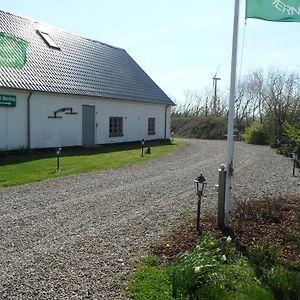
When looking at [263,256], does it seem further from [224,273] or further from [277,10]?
[277,10]

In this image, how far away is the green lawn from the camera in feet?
39.8

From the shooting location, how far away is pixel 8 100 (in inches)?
679

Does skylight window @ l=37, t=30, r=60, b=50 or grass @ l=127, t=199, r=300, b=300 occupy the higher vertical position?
skylight window @ l=37, t=30, r=60, b=50

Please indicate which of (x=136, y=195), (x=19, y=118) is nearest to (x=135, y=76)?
(x=19, y=118)

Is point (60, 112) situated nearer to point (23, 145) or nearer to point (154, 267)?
point (23, 145)

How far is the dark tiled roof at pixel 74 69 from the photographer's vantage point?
63.3ft

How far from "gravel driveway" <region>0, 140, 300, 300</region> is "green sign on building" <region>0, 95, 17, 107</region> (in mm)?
6411

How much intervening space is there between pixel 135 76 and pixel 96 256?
24495 mm

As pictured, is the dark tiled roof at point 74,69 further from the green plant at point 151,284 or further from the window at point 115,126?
the green plant at point 151,284

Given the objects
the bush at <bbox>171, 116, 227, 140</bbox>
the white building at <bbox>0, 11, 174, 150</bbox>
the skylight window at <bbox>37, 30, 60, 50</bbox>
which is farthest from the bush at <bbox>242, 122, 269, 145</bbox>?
the skylight window at <bbox>37, 30, 60, 50</bbox>

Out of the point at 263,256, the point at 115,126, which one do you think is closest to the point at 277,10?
the point at 263,256

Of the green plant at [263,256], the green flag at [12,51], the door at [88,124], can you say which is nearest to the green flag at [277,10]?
the green plant at [263,256]

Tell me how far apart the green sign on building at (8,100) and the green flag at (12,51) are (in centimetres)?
194

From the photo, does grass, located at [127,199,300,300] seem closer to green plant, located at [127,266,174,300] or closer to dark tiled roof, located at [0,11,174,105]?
green plant, located at [127,266,174,300]
